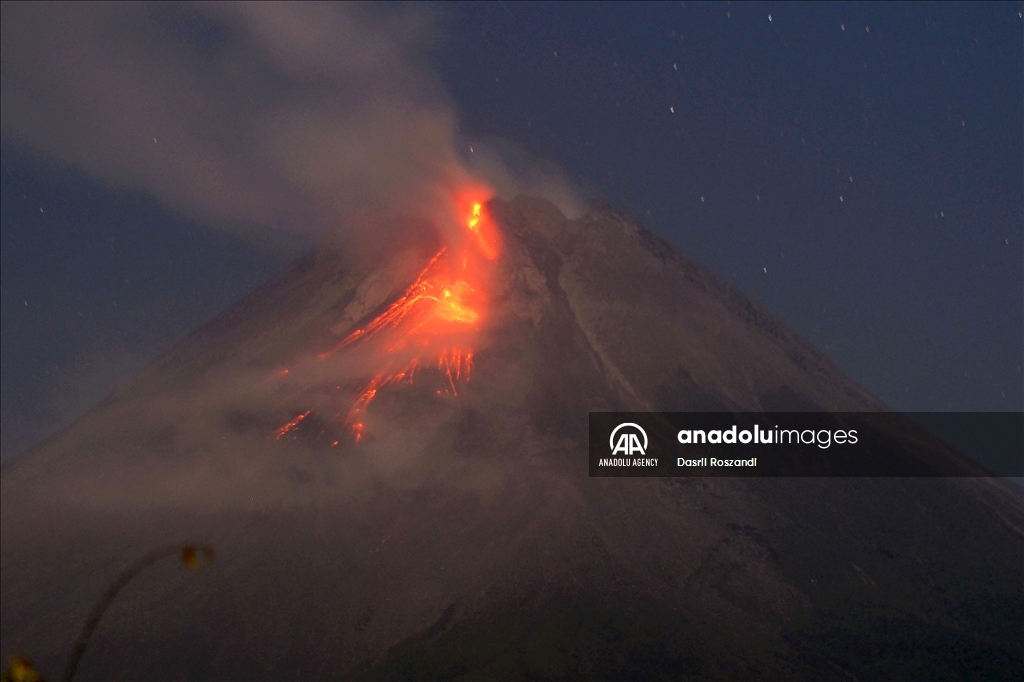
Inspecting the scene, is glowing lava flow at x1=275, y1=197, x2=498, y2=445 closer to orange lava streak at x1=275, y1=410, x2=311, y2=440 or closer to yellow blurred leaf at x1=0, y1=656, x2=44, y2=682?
orange lava streak at x1=275, y1=410, x2=311, y2=440

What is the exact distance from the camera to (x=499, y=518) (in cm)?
10275

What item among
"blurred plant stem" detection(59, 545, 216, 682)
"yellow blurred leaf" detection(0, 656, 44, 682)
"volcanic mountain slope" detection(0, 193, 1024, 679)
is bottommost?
"yellow blurred leaf" detection(0, 656, 44, 682)

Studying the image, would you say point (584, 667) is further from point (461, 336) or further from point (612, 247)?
point (612, 247)

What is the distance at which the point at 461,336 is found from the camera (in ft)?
412

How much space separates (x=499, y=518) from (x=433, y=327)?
109 ft

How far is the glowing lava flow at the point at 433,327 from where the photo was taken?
11900cm

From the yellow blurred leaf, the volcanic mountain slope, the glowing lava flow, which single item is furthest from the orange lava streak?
the yellow blurred leaf

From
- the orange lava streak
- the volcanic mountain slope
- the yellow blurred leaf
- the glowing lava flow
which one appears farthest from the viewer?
the glowing lava flow

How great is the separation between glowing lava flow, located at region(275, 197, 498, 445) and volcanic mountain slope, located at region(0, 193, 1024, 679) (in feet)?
2.41

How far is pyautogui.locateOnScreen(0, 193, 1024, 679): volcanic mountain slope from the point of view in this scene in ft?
301

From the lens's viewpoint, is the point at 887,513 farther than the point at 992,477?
No

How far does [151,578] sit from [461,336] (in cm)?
4553

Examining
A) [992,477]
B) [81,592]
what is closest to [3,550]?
[81,592]

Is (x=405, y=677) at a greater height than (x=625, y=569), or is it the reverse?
(x=625, y=569)
